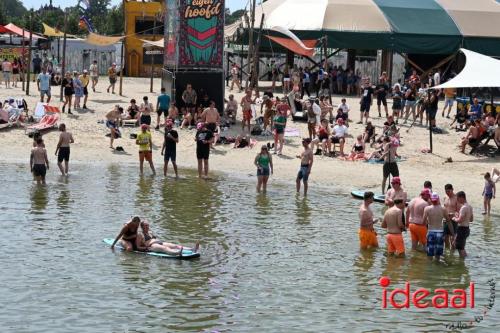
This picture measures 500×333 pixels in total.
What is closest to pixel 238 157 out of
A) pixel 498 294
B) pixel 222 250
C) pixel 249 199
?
pixel 249 199

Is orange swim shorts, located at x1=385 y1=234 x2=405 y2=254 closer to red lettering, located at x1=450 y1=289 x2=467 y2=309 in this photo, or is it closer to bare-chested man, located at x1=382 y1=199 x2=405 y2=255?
bare-chested man, located at x1=382 y1=199 x2=405 y2=255

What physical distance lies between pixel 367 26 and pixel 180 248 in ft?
89.7

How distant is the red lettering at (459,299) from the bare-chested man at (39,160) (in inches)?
448

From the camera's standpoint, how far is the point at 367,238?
18.4m

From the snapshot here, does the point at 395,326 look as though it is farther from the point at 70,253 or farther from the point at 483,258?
the point at 70,253

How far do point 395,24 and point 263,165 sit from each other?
2126 centimetres

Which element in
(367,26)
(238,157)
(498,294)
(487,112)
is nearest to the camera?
(498,294)

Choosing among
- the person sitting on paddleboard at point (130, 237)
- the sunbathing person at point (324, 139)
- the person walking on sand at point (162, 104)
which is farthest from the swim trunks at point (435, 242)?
the person walking on sand at point (162, 104)

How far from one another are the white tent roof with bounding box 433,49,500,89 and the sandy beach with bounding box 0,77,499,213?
2.23m

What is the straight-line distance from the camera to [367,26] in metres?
43.0

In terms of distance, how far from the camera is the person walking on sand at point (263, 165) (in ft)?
78.0

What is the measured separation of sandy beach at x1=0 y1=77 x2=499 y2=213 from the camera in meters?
26.3

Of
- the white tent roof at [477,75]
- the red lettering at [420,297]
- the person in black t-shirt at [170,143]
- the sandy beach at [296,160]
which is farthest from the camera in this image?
the white tent roof at [477,75]

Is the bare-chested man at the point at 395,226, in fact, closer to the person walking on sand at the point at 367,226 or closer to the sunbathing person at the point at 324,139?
the person walking on sand at the point at 367,226
